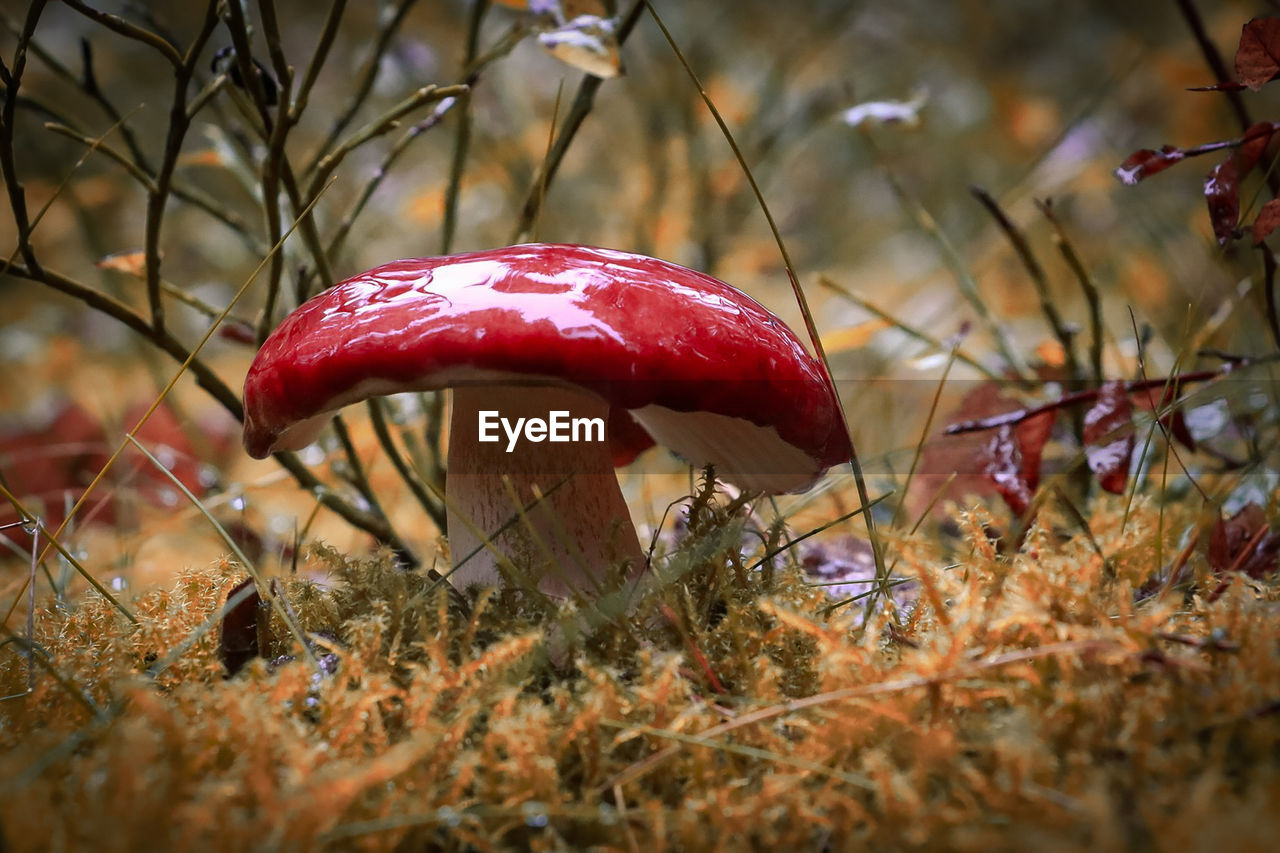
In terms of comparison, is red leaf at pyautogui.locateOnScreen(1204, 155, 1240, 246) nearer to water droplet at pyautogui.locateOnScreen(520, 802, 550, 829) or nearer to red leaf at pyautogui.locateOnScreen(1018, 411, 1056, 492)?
red leaf at pyautogui.locateOnScreen(1018, 411, 1056, 492)

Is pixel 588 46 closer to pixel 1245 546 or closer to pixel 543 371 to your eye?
pixel 543 371

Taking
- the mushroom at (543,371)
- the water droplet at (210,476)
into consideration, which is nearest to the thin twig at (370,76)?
the mushroom at (543,371)

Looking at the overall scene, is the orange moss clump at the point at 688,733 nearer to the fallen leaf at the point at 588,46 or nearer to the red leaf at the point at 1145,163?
the red leaf at the point at 1145,163

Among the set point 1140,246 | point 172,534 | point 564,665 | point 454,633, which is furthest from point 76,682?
point 1140,246

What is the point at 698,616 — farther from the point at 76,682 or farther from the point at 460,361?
the point at 76,682

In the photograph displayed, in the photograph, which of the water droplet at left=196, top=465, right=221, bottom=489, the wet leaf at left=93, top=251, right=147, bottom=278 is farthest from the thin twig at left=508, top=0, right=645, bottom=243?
the water droplet at left=196, top=465, right=221, bottom=489
